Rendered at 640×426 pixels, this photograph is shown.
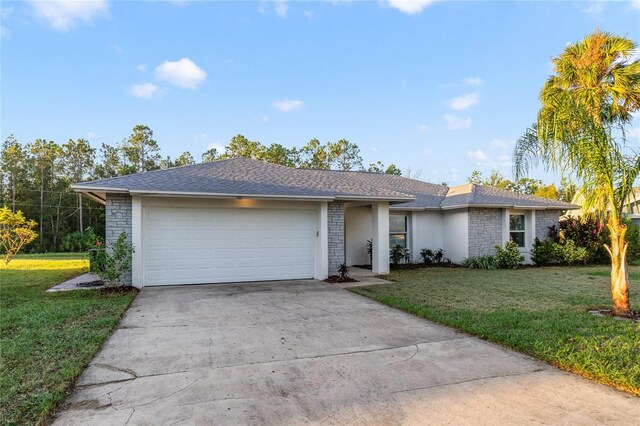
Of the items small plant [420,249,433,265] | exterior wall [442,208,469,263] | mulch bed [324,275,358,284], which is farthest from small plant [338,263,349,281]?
exterior wall [442,208,469,263]

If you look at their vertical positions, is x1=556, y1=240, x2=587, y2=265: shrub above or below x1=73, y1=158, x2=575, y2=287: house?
below

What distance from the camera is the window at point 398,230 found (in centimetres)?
1454

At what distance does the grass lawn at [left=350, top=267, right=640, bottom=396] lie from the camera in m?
3.94

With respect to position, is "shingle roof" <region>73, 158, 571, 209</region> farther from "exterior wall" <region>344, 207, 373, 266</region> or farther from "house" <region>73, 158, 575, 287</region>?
"exterior wall" <region>344, 207, 373, 266</region>

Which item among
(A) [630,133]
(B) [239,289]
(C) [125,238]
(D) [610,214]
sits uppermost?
(A) [630,133]

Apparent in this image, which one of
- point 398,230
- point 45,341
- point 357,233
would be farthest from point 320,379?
point 398,230

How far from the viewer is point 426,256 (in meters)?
14.6

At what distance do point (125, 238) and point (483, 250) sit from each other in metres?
12.3

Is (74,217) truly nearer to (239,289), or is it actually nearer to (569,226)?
(239,289)

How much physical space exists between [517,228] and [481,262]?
2.81 m

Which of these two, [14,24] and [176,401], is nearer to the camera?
[176,401]

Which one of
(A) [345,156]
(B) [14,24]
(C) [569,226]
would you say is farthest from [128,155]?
(C) [569,226]

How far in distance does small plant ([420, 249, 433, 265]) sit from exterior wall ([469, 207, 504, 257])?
1.58m

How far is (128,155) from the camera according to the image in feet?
116
